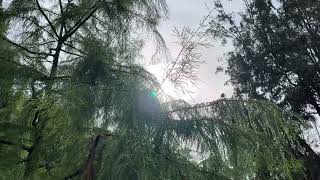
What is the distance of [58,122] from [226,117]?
90 centimetres

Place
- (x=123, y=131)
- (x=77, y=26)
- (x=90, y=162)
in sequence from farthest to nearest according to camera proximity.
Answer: (x=77, y=26), (x=123, y=131), (x=90, y=162)

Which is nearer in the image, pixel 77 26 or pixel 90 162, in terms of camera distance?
pixel 90 162

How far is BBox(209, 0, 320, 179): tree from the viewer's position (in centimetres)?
1583

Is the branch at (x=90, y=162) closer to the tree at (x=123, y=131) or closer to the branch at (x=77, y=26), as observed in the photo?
the tree at (x=123, y=131)

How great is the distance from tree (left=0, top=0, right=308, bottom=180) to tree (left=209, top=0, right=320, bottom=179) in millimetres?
12857

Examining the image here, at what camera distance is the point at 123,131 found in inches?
80.0

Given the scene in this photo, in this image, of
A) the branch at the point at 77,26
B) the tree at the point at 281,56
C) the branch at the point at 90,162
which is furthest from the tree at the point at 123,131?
the tree at the point at 281,56

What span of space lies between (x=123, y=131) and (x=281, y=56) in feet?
49.5

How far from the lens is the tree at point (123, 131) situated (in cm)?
201

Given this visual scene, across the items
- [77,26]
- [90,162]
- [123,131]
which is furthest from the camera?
[77,26]

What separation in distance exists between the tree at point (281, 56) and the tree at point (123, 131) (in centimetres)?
1286

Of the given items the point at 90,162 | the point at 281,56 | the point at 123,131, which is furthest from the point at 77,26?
the point at 281,56

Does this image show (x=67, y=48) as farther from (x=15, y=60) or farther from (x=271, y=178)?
(x=271, y=178)

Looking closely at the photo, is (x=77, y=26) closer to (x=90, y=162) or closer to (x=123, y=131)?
(x=123, y=131)
